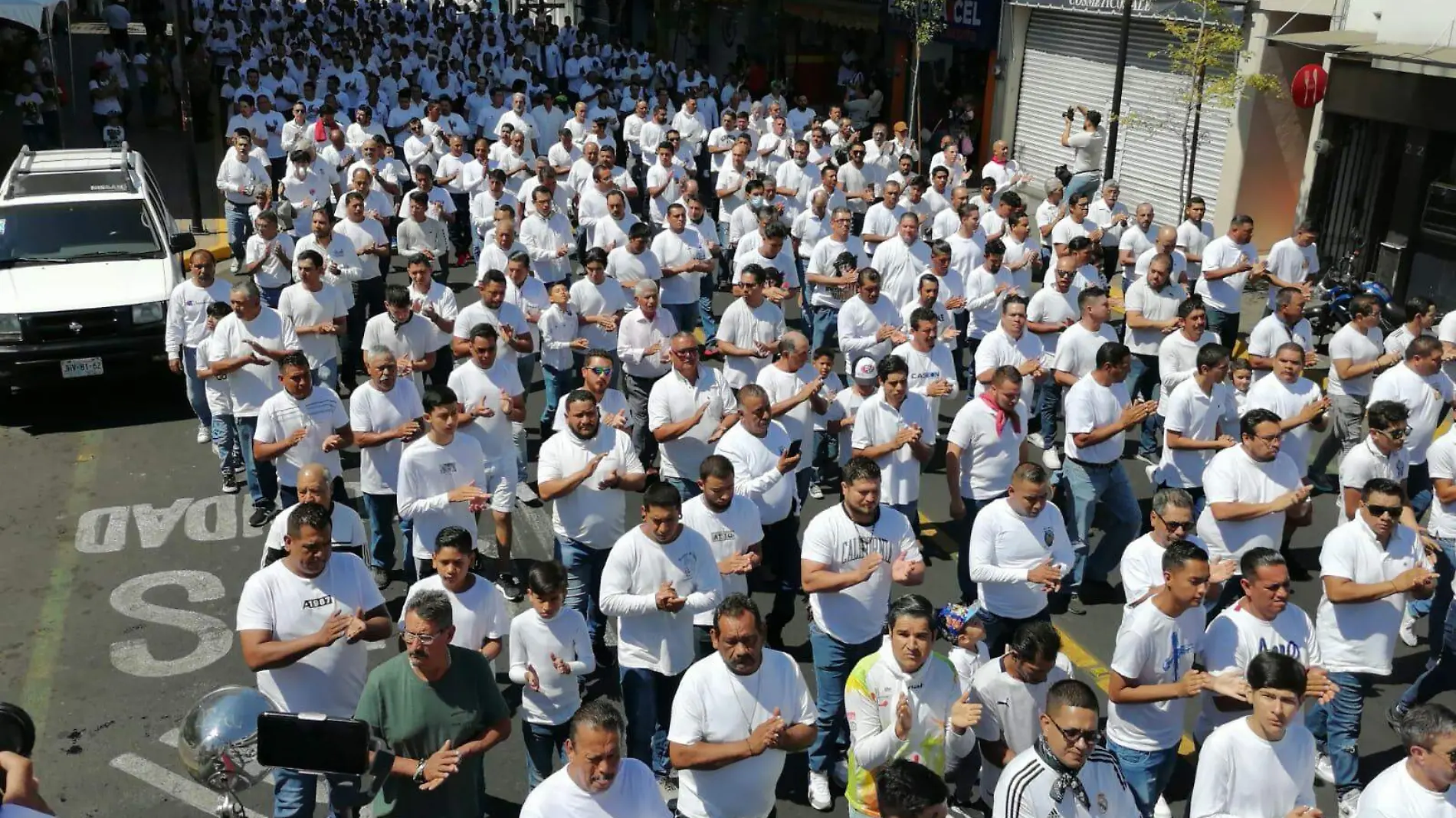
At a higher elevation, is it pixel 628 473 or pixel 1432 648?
pixel 628 473

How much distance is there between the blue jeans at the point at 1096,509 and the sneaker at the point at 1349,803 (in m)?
2.59

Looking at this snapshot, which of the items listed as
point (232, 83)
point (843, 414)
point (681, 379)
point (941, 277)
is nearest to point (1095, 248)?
point (941, 277)

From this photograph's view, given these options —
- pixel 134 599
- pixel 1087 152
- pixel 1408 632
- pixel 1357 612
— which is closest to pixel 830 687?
pixel 1357 612

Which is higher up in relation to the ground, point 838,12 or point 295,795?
point 838,12

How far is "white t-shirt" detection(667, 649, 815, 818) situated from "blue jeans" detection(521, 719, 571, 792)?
107 cm

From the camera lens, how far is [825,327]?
13.2m

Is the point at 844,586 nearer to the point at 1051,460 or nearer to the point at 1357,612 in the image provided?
the point at 1357,612

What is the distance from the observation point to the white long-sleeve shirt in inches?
268

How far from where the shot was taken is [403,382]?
931cm

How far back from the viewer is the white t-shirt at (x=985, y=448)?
8984mm

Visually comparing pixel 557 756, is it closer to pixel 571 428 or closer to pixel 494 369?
pixel 571 428

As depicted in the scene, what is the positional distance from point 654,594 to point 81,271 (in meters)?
9.10

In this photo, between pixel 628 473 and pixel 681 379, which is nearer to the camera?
pixel 628 473

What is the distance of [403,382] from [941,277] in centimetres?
541
